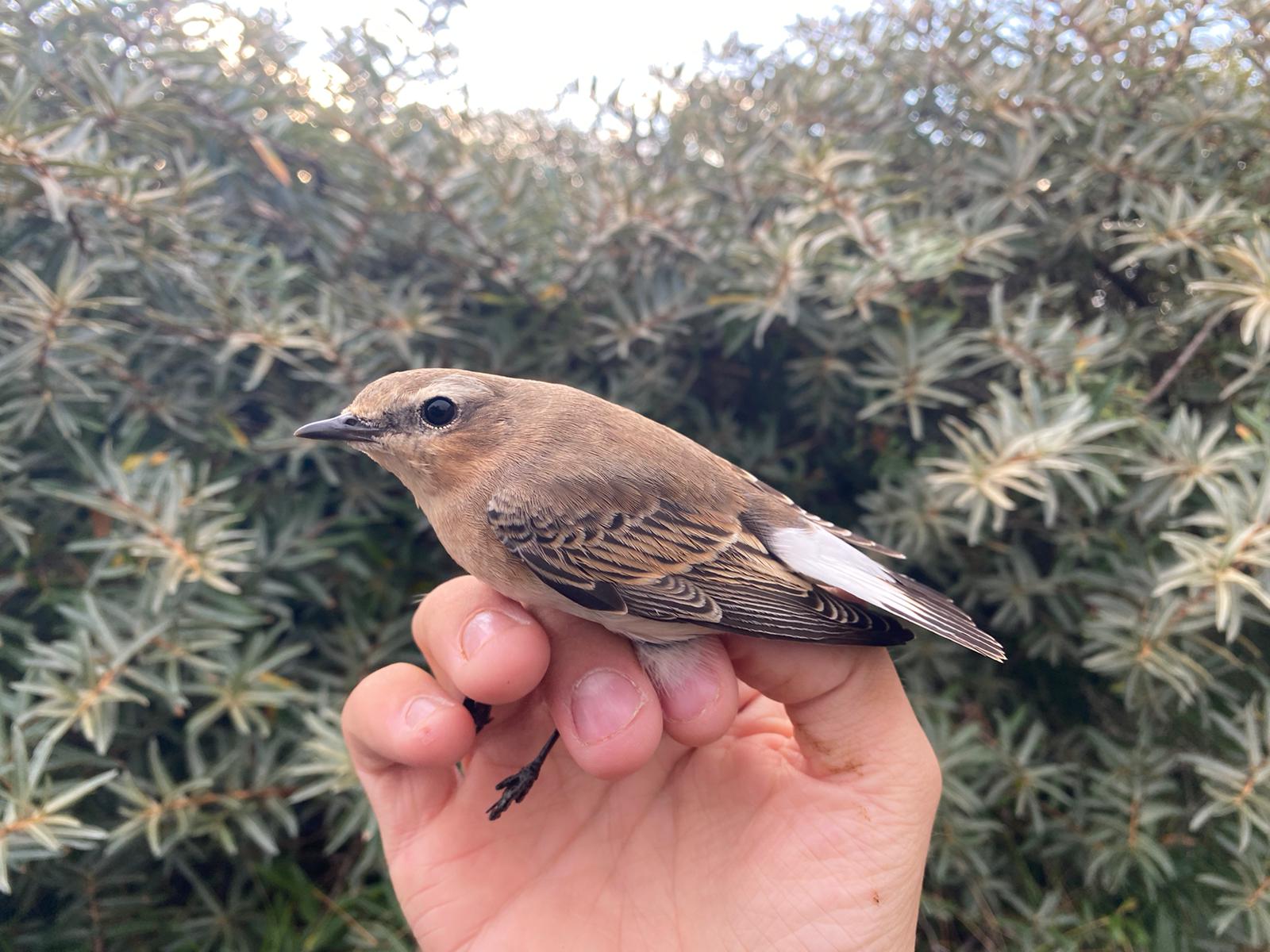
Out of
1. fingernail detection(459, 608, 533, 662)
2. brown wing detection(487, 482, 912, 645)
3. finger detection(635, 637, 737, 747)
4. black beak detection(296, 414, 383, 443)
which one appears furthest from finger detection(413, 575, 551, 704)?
black beak detection(296, 414, 383, 443)

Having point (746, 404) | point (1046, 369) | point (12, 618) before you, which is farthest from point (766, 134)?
point (12, 618)

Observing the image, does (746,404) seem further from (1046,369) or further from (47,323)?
(47,323)

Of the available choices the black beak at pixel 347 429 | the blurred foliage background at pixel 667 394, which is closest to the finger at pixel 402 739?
the blurred foliage background at pixel 667 394

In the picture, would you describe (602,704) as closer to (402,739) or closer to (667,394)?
(402,739)

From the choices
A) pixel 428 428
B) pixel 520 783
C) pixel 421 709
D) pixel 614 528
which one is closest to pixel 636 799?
pixel 520 783

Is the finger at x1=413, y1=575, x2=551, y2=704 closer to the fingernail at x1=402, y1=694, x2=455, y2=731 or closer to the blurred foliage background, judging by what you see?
the fingernail at x1=402, y1=694, x2=455, y2=731
